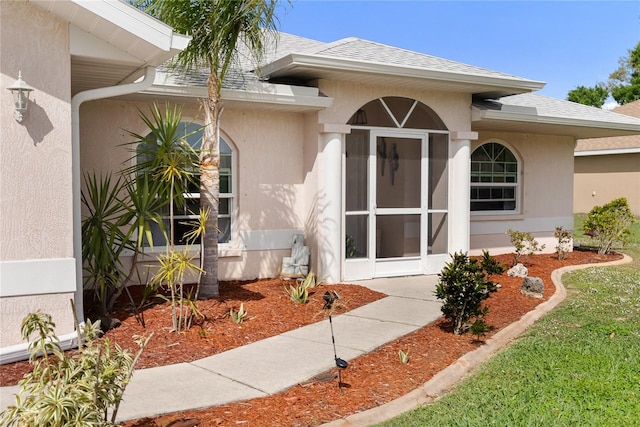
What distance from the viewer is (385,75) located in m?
9.78

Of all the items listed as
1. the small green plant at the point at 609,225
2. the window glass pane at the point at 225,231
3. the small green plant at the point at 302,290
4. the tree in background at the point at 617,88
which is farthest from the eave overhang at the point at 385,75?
the tree in background at the point at 617,88

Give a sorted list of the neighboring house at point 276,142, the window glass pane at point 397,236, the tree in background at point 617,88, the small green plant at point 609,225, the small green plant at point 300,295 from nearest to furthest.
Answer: the neighboring house at point 276,142 → the small green plant at point 300,295 → the window glass pane at point 397,236 → the small green plant at point 609,225 → the tree in background at point 617,88

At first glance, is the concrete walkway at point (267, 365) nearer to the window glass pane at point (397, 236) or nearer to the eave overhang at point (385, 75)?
the window glass pane at point (397, 236)

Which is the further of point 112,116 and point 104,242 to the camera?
point 112,116

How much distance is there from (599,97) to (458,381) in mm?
47658

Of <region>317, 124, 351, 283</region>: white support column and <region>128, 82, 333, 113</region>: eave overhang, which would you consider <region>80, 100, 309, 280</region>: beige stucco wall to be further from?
<region>317, 124, 351, 283</region>: white support column

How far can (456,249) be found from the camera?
11453mm

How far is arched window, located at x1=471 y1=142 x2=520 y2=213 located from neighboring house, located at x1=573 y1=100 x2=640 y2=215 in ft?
48.2

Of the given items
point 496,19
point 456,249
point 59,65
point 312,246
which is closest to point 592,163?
point 496,19

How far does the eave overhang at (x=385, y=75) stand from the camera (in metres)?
9.23

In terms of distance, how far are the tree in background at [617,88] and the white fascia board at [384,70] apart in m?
39.3

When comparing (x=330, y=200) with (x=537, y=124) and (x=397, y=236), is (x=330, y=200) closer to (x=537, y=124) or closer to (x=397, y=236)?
(x=397, y=236)

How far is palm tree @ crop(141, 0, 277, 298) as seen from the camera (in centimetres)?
799

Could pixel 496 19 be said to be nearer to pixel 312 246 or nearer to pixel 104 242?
pixel 312 246
